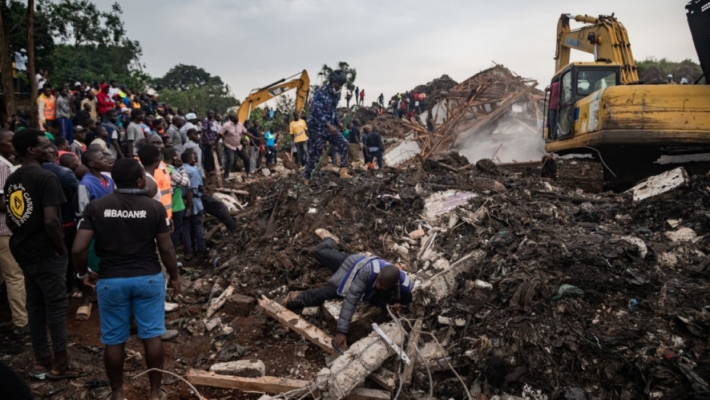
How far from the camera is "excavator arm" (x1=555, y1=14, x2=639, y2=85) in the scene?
800 cm

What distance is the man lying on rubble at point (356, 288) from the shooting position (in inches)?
151

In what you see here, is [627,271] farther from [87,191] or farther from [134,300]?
[87,191]

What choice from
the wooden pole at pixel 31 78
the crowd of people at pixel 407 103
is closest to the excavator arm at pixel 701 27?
the wooden pole at pixel 31 78

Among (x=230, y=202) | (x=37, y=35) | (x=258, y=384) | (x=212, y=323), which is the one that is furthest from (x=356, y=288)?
(x=37, y=35)

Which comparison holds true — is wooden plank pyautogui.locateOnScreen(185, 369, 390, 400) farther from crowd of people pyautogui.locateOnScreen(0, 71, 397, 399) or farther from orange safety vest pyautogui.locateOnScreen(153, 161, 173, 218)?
orange safety vest pyautogui.locateOnScreen(153, 161, 173, 218)

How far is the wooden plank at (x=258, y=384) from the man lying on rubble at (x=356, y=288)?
1.87 feet

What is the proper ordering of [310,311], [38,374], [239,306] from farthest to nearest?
1. [239,306]
2. [310,311]
3. [38,374]

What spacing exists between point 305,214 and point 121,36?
57.5 feet

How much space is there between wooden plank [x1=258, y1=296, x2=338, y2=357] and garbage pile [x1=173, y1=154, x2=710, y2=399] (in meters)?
0.02

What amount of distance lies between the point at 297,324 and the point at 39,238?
90.8 inches

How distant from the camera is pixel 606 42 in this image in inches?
323

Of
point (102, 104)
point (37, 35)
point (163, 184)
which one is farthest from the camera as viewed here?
point (37, 35)

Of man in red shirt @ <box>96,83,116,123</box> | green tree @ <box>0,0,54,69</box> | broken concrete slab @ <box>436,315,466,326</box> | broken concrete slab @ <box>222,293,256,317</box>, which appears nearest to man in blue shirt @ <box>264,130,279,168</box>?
man in red shirt @ <box>96,83,116,123</box>

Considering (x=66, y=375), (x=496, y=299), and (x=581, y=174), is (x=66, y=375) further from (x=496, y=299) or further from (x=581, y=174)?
(x=581, y=174)
